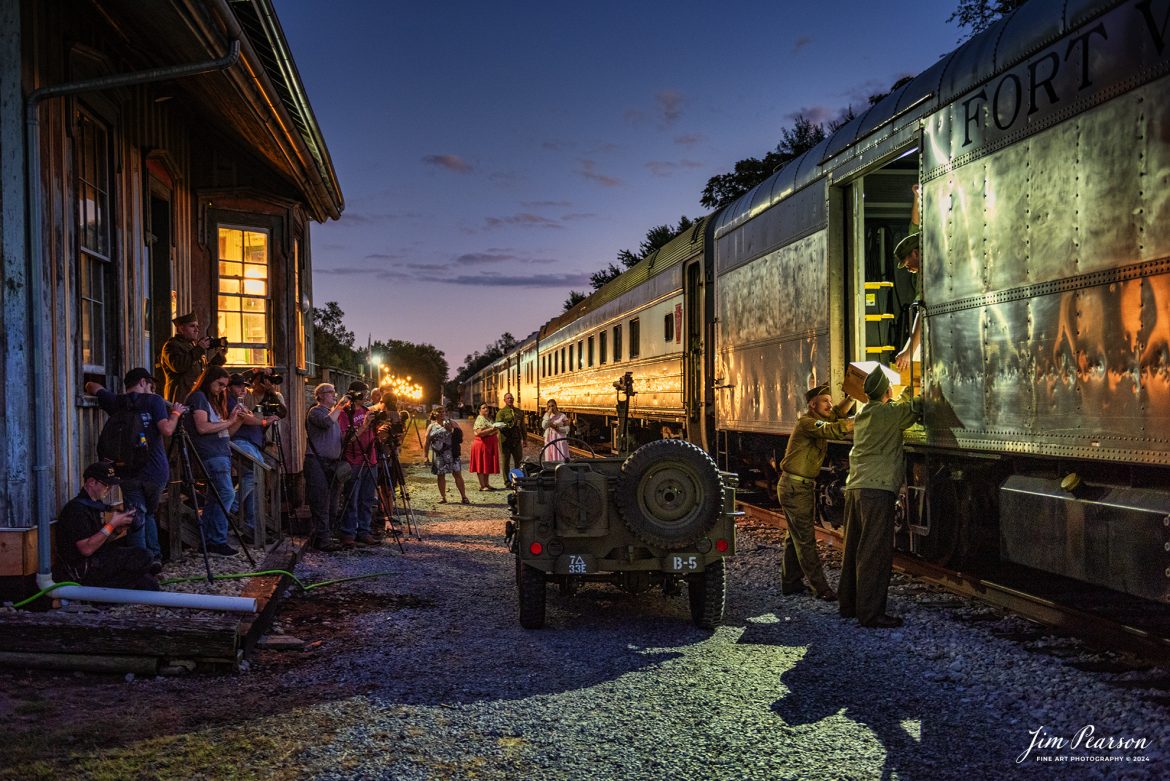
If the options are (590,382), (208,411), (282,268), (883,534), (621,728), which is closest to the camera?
(621,728)

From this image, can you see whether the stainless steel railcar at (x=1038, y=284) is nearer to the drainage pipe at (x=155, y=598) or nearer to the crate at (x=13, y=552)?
the drainage pipe at (x=155, y=598)

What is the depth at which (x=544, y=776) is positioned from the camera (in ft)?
12.3

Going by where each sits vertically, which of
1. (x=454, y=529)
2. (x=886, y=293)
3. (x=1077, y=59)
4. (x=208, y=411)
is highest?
(x=1077, y=59)

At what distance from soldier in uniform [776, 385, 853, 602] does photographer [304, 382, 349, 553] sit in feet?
15.3

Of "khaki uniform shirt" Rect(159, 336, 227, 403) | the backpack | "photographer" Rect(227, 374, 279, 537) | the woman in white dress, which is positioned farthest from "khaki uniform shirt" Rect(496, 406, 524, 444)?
the backpack

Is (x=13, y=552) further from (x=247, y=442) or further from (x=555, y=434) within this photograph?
(x=555, y=434)

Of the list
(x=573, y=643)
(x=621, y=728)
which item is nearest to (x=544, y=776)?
(x=621, y=728)

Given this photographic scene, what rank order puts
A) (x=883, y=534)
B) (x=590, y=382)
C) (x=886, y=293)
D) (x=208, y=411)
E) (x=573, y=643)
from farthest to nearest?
1. (x=590, y=382)
2. (x=886, y=293)
3. (x=208, y=411)
4. (x=883, y=534)
5. (x=573, y=643)

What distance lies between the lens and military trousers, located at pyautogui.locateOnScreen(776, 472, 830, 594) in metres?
7.19

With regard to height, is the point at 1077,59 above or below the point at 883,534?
above

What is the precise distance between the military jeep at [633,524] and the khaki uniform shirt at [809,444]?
146cm

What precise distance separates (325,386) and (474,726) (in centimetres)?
569

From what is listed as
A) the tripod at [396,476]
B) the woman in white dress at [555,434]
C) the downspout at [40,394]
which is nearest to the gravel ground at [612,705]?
the downspout at [40,394]

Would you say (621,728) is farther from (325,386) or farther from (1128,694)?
(325,386)
